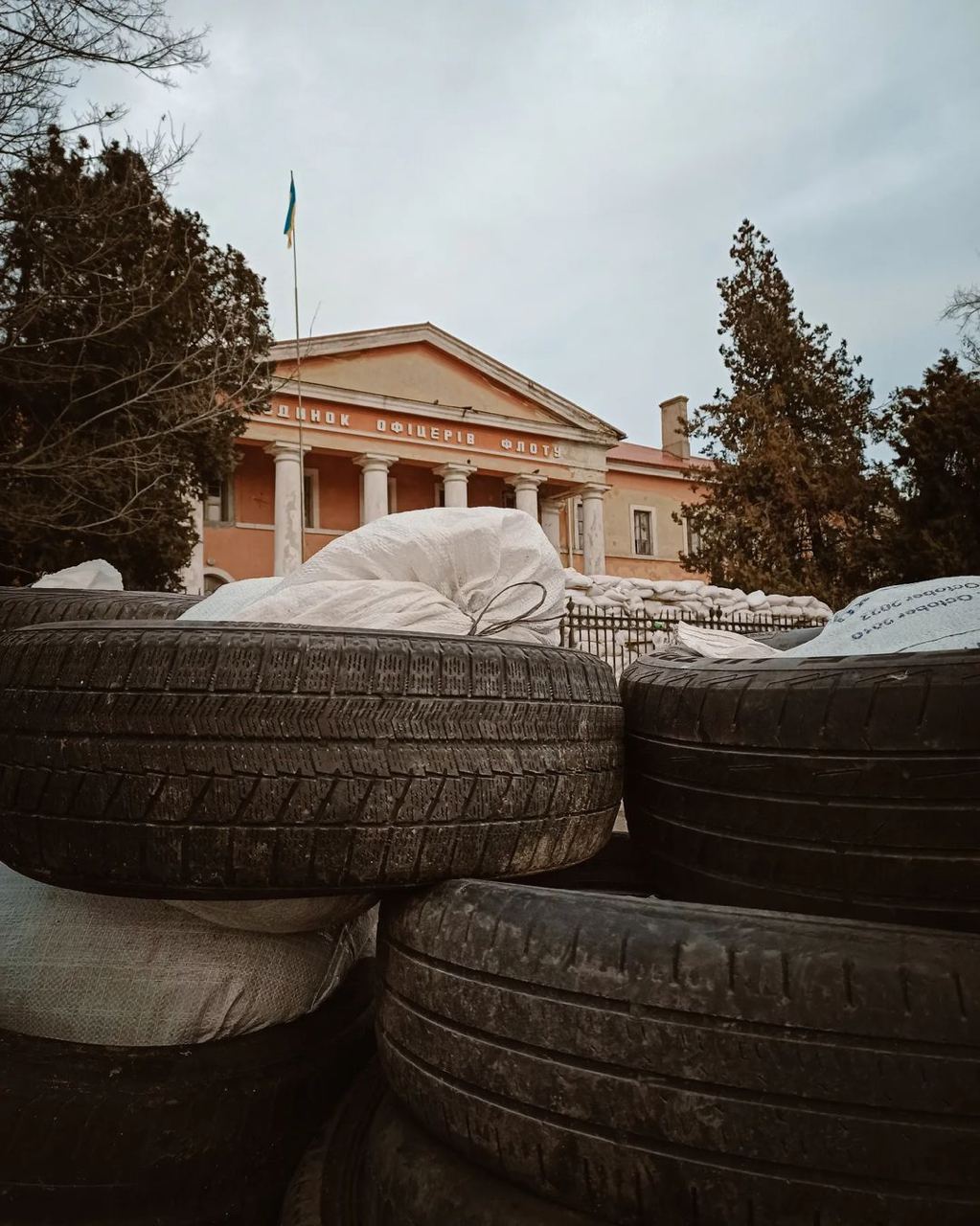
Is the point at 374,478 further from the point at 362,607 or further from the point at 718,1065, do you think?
the point at 718,1065

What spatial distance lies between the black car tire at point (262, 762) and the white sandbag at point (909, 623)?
686mm

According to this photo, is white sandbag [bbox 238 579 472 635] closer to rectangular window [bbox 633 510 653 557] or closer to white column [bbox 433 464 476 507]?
white column [bbox 433 464 476 507]

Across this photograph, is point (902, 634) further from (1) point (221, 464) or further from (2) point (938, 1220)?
(1) point (221, 464)

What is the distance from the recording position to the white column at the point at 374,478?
24.7 m

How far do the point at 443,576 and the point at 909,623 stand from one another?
0.94m

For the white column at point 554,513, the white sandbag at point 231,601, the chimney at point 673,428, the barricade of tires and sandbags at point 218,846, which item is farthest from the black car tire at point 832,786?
the chimney at point 673,428

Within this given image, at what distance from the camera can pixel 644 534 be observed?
31.4 m

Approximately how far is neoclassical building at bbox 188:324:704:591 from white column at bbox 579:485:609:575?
0.15 ft

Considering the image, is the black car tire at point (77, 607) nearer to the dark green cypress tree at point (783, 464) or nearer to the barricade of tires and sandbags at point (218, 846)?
the barricade of tires and sandbags at point (218, 846)

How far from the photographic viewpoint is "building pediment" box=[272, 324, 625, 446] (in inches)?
941

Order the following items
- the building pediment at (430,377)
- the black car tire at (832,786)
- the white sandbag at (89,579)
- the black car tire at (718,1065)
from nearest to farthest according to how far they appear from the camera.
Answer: the black car tire at (718,1065) < the black car tire at (832,786) < the white sandbag at (89,579) < the building pediment at (430,377)

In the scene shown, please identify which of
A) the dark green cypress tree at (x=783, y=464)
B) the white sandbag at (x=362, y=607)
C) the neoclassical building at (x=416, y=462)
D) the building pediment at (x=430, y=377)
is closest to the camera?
the white sandbag at (x=362, y=607)

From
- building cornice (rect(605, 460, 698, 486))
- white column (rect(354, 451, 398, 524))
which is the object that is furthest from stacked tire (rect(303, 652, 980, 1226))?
building cornice (rect(605, 460, 698, 486))

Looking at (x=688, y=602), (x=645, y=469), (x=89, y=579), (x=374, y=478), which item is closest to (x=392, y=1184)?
(x=89, y=579)
